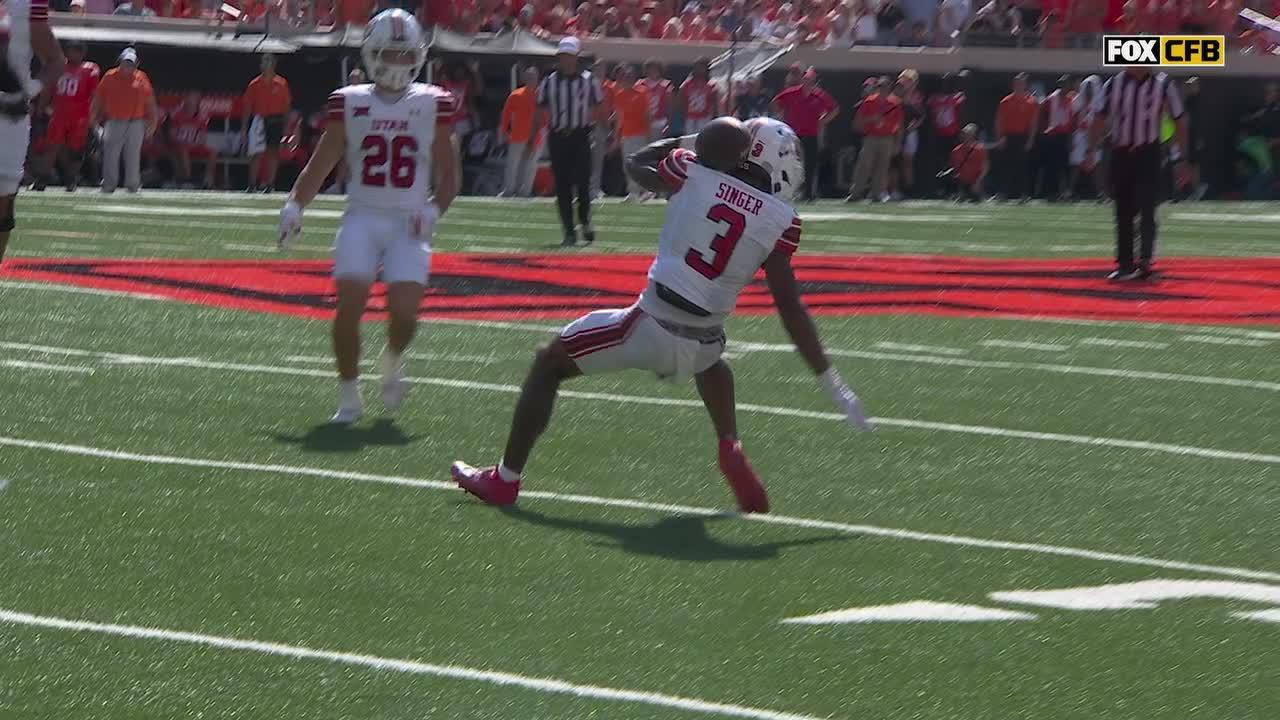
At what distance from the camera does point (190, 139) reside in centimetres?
2772

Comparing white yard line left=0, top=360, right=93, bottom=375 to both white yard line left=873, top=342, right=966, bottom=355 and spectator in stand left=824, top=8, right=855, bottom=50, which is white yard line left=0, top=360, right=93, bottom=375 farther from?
spectator in stand left=824, top=8, right=855, bottom=50

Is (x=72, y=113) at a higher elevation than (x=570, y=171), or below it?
below

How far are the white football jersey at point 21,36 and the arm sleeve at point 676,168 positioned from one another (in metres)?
2.53

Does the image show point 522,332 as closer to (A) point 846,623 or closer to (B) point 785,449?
(B) point 785,449

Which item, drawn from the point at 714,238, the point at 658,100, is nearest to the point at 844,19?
the point at 658,100

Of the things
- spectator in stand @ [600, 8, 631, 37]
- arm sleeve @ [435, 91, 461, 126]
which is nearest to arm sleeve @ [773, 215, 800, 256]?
arm sleeve @ [435, 91, 461, 126]

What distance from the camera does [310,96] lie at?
2822 centimetres

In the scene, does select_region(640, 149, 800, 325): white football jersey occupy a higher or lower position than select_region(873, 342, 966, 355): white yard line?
higher

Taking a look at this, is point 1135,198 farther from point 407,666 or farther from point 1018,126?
point 1018,126

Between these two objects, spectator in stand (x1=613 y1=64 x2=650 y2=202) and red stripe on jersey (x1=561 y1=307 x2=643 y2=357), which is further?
spectator in stand (x1=613 y1=64 x2=650 y2=202)

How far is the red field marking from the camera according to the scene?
1339 centimetres

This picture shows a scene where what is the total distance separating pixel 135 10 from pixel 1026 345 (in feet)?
58.9

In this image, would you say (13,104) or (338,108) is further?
(338,108)

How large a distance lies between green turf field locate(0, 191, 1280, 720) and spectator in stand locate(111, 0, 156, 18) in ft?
52.7
